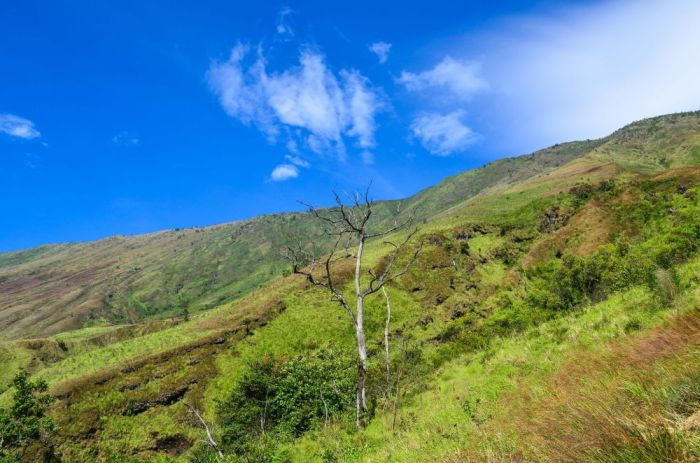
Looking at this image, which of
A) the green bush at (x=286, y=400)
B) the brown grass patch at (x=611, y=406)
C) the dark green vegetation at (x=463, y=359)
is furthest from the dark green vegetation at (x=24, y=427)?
the brown grass patch at (x=611, y=406)

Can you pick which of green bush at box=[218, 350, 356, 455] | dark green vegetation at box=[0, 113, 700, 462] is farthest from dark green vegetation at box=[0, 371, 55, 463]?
green bush at box=[218, 350, 356, 455]

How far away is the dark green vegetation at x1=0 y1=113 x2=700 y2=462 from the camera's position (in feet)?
16.0

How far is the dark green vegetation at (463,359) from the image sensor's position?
4887mm

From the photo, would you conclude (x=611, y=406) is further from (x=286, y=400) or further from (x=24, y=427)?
(x=24, y=427)

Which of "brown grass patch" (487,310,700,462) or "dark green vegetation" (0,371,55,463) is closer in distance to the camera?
"brown grass patch" (487,310,700,462)

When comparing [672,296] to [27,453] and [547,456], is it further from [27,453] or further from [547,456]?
[27,453]

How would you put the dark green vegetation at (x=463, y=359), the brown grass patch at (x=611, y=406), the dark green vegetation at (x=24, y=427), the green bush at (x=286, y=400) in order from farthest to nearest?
the dark green vegetation at (x=24, y=427)
the green bush at (x=286, y=400)
the dark green vegetation at (x=463, y=359)
the brown grass patch at (x=611, y=406)

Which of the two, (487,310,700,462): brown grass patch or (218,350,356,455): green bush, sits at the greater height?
(487,310,700,462): brown grass patch

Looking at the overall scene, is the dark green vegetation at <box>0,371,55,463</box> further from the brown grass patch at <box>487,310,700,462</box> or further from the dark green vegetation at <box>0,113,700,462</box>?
the brown grass patch at <box>487,310,700,462</box>

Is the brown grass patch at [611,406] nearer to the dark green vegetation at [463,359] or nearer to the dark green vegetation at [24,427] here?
the dark green vegetation at [463,359]

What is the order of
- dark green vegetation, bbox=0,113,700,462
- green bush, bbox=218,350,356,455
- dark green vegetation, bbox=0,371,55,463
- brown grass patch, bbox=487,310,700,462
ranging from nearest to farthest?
brown grass patch, bbox=487,310,700,462, dark green vegetation, bbox=0,113,700,462, green bush, bbox=218,350,356,455, dark green vegetation, bbox=0,371,55,463

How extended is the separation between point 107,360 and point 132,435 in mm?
15459

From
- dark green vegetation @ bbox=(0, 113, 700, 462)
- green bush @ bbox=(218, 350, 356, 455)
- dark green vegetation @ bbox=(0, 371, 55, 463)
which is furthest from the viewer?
dark green vegetation @ bbox=(0, 371, 55, 463)

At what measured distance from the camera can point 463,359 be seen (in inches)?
886
